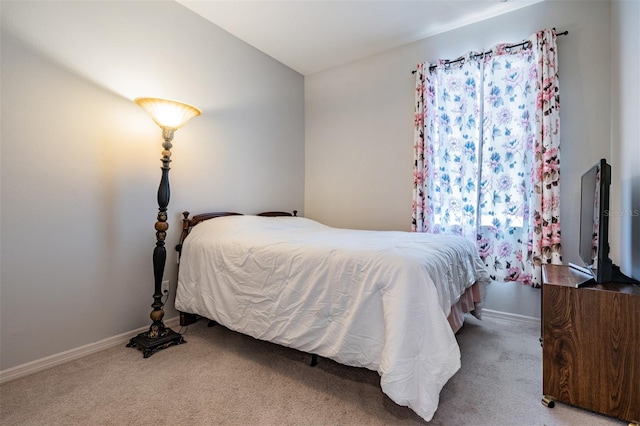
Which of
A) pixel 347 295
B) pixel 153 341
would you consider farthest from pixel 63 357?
pixel 347 295

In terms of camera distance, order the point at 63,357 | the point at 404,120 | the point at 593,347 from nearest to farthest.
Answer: the point at 593,347
the point at 63,357
the point at 404,120

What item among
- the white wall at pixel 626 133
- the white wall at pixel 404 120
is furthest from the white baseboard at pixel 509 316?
the white wall at pixel 626 133

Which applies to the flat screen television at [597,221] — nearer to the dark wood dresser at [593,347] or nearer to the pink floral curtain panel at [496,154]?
the dark wood dresser at [593,347]

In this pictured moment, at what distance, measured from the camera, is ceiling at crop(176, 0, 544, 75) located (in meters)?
2.61

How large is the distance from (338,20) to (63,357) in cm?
A: 344

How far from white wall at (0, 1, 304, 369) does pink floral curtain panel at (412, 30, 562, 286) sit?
2.05m

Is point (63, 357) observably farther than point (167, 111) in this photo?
No

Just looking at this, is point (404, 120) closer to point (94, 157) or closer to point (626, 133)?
point (626, 133)

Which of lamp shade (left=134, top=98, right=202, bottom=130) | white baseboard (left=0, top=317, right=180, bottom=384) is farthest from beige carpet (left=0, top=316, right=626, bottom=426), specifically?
lamp shade (left=134, top=98, right=202, bottom=130)

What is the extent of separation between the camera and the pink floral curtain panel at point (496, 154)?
243 centimetres

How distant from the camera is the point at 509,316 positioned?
2.67m

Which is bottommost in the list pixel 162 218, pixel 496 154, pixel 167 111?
pixel 162 218

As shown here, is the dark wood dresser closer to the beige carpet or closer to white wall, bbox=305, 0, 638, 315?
the beige carpet

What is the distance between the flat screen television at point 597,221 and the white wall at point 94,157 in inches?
109
